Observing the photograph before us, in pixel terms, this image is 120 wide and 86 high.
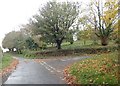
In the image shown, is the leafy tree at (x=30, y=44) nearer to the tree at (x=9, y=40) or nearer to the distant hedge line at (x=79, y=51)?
the tree at (x=9, y=40)

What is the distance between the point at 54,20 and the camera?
37.1m

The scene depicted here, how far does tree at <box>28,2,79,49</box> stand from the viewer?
3722cm

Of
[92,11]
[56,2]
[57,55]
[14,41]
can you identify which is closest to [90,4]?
[92,11]

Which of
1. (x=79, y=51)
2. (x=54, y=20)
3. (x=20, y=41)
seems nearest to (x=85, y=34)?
(x=79, y=51)

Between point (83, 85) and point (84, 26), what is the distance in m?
29.3

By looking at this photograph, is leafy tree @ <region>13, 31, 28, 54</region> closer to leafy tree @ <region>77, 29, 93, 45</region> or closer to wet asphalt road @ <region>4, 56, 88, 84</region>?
leafy tree @ <region>77, 29, 93, 45</region>

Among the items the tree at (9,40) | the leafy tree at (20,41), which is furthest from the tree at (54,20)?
the tree at (9,40)

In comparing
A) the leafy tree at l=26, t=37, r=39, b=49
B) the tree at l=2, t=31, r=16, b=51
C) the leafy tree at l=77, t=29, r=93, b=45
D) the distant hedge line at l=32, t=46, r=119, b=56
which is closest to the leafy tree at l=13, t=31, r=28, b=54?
the tree at l=2, t=31, r=16, b=51

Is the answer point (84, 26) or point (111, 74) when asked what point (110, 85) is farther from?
point (84, 26)

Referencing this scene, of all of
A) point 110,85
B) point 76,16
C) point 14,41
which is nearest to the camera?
point 110,85

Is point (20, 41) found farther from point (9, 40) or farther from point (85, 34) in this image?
point (85, 34)

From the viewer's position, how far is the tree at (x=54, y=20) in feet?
122

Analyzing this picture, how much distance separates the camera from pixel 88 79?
12109 mm

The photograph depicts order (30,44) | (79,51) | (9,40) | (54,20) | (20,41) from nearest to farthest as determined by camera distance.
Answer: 1. (79,51)
2. (54,20)
3. (30,44)
4. (20,41)
5. (9,40)
